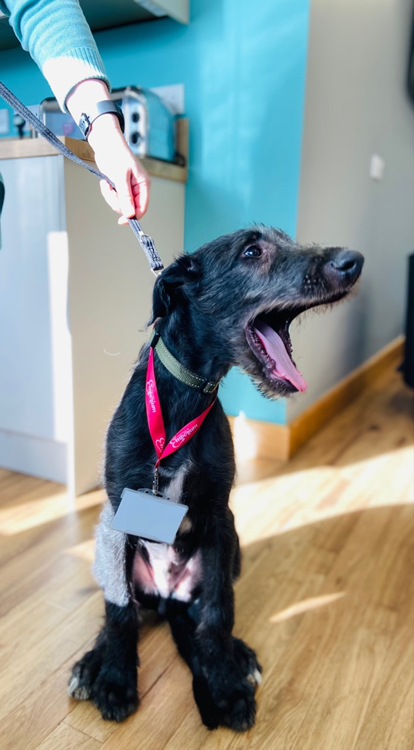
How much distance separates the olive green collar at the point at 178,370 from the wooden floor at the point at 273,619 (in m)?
0.64

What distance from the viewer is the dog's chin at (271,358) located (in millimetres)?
1000

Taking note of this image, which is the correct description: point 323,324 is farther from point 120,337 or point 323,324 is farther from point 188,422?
point 188,422

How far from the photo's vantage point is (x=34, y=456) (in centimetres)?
207

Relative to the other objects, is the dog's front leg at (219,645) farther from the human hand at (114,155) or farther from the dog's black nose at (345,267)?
the human hand at (114,155)

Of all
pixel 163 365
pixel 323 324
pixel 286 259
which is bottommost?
pixel 323 324

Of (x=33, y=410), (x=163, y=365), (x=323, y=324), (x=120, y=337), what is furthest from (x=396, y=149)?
(x=163, y=365)

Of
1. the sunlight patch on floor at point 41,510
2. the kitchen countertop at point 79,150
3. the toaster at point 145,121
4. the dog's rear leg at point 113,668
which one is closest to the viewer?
the dog's rear leg at point 113,668

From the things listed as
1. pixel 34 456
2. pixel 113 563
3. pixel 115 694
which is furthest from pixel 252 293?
pixel 34 456

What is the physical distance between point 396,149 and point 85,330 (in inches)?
99.9

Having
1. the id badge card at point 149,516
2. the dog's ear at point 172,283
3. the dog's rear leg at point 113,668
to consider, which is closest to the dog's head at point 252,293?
the dog's ear at point 172,283

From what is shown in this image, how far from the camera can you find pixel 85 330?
184 centimetres

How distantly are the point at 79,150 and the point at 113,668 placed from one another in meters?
1.35

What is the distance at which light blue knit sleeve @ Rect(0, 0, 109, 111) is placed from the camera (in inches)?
41.1

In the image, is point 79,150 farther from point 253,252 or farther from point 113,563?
point 113,563
